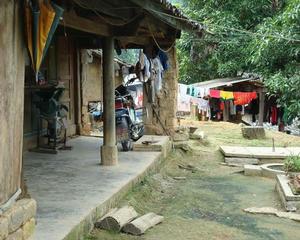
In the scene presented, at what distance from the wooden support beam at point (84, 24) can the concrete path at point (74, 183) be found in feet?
7.45

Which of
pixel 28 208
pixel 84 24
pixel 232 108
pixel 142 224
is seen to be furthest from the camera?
pixel 232 108

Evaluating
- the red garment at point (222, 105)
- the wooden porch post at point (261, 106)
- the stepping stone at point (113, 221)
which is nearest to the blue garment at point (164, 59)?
the stepping stone at point (113, 221)

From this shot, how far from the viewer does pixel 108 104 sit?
8.09m

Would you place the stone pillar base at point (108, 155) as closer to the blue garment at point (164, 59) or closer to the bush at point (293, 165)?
the bush at point (293, 165)

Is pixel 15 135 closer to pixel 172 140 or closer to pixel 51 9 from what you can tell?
pixel 51 9

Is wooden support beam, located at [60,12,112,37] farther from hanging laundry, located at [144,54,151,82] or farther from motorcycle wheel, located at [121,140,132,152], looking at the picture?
hanging laundry, located at [144,54,151,82]

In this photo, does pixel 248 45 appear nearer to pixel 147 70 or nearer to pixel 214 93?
pixel 214 93

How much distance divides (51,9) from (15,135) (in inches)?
45.1

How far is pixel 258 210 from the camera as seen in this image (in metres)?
7.07

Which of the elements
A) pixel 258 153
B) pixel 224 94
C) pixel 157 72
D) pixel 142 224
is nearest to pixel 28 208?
pixel 142 224

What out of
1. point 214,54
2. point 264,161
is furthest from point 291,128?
point 264,161

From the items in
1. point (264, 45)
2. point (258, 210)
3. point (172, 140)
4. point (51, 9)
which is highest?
point (264, 45)

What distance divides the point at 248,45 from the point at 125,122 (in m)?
8.75

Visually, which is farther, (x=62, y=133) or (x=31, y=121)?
(x=62, y=133)
